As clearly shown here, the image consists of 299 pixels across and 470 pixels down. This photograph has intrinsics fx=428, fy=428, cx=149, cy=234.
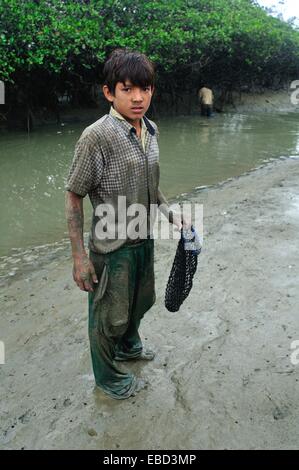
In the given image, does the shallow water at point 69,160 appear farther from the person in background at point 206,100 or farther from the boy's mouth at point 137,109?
the boy's mouth at point 137,109

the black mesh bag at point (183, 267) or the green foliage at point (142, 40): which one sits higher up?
the green foliage at point (142, 40)

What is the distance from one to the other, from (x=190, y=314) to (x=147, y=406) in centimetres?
103

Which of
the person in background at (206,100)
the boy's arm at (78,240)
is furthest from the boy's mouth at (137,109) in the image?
the person in background at (206,100)

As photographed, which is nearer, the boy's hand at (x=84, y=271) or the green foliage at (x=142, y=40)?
the boy's hand at (x=84, y=271)

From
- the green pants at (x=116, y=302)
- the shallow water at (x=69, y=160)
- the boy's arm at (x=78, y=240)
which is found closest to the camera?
the boy's arm at (x=78, y=240)

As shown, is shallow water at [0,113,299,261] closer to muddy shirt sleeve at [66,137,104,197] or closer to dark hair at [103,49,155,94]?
muddy shirt sleeve at [66,137,104,197]

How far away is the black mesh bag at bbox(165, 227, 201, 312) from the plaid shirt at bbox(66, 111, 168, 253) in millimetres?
337

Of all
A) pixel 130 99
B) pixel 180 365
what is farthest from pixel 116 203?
pixel 180 365

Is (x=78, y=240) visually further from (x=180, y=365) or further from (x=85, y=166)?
(x=180, y=365)

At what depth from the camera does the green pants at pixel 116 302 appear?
88.7 inches

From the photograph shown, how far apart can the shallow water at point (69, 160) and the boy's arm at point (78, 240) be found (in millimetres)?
3028

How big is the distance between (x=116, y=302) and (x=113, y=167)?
28.3 inches

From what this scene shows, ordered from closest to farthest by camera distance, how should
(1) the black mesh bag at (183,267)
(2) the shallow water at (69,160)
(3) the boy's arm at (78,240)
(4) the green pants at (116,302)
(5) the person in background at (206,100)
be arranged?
1. (3) the boy's arm at (78,240)
2. (4) the green pants at (116,302)
3. (1) the black mesh bag at (183,267)
4. (2) the shallow water at (69,160)
5. (5) the person in background at (206,100)

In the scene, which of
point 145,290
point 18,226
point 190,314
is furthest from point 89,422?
point 18,226
